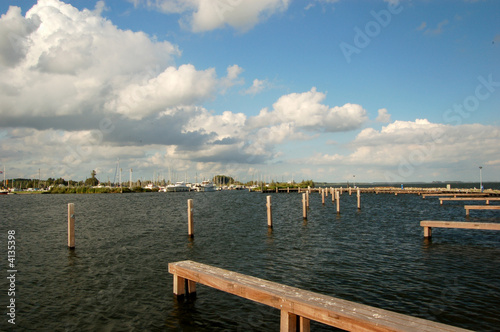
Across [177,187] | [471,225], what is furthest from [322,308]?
[177,187]

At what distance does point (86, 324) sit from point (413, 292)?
10.6 meters

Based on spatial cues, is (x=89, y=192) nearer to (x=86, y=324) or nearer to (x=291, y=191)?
(x=291, y=191)

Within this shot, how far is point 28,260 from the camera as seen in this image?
16562mm

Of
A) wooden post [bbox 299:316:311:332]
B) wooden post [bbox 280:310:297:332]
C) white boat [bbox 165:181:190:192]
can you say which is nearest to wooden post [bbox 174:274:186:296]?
wooden post [bbox 280:310:297:332]

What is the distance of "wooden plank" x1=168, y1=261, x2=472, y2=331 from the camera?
5.51m

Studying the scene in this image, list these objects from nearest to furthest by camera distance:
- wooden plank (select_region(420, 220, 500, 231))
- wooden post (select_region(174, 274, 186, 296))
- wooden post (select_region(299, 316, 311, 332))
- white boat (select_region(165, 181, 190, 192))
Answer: wooden post (select_region(299, 316, 311, 332)) → wooden post (select_region(174, 274, 186, 296)) → wooden plank (select_region(420, 220, 500, 231)) → white boat (select_region(165, 181, 190, 192))

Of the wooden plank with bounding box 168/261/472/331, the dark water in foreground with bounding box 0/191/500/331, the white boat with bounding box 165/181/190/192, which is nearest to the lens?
the wooden plank with bounding box 168/261/472/331

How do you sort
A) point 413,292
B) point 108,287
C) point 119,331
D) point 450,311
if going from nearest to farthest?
point 119,331, point 450,311, point 413,292, point 108,287

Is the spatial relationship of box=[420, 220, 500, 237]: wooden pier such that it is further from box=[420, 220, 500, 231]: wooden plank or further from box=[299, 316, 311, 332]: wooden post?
box=[299, 316, 311, 332]: wooden post

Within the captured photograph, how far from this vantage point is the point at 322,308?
20.2 feet

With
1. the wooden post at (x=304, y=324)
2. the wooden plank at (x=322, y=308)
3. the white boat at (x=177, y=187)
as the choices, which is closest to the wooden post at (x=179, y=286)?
the wooden plank at (x=322, y=308)

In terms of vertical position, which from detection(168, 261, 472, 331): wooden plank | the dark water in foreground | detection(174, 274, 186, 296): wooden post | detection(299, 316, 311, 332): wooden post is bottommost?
the dark water in foreground

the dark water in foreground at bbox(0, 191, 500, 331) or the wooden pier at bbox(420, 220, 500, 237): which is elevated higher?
the wooden pier at bbox(420, 220, 500, 237)

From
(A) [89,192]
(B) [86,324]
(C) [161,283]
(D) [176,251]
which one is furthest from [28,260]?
(A) [89,192]
